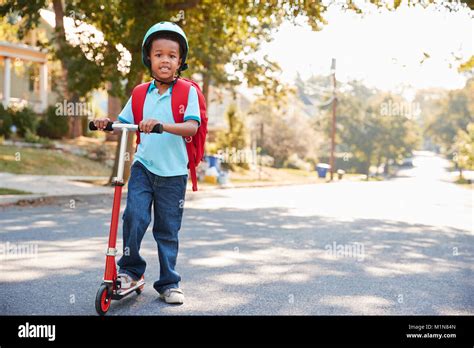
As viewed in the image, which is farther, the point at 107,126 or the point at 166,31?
the point at 166,31

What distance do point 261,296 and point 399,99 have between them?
79.4 m

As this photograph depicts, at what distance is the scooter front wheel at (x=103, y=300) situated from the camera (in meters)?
4.83

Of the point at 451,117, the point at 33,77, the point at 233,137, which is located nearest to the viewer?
the point at 33,77

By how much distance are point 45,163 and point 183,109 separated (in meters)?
18.9

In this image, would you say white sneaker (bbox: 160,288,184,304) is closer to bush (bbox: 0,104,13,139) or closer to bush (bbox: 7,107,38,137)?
bush (bbox: 0,104,13,139)

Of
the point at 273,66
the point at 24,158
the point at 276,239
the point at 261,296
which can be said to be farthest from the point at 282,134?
the point at 261,296

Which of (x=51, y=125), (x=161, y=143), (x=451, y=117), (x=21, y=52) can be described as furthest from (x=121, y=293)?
(x=451, y=117)

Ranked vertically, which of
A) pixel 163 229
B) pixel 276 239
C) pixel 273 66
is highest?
pixel 273 66

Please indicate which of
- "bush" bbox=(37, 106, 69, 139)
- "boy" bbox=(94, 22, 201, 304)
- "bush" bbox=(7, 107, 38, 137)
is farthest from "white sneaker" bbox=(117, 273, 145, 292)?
"bush" bbox=(37, 106, 69, 139)

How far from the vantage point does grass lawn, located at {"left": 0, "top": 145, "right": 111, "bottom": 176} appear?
21.8 meters

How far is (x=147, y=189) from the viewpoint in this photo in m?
5.34

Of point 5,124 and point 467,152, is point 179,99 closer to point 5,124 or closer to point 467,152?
point 5,124

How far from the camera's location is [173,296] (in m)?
5.44
